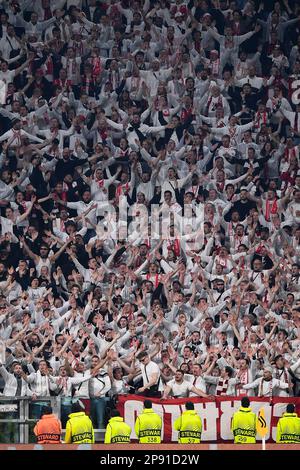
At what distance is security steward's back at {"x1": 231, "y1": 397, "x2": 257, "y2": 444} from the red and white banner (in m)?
1.59

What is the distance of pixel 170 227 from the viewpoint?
22.9m

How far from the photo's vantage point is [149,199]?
23.3m

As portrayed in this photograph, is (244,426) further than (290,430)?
Yes

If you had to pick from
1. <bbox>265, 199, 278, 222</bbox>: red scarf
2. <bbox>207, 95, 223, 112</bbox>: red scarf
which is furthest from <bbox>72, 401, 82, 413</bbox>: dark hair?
<bbox>207, 95, 223, 112</bbox>: red scarf

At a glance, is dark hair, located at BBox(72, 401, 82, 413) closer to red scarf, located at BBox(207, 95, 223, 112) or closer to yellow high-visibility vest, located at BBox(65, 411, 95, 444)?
yellow high-visibility vest, located at BBox(65, 411, 95, 444)

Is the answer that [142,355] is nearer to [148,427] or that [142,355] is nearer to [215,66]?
[148,427]

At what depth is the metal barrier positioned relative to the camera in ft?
62.4

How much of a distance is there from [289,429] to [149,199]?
6.68 meters

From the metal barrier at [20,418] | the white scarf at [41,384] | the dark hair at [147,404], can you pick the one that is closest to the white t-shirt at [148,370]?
the white scarf at [41,384]

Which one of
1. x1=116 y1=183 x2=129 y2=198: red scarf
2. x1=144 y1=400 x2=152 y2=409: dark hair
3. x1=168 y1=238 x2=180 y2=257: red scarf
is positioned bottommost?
x1=144 y1=400 x2=152 y2=409: dark hair

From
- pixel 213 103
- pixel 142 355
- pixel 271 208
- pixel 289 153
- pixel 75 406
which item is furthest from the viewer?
pixel 213 103

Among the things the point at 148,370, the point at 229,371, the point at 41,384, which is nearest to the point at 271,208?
the point at 229,371

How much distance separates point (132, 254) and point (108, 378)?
276 centimetres

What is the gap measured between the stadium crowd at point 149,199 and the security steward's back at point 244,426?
233cm
